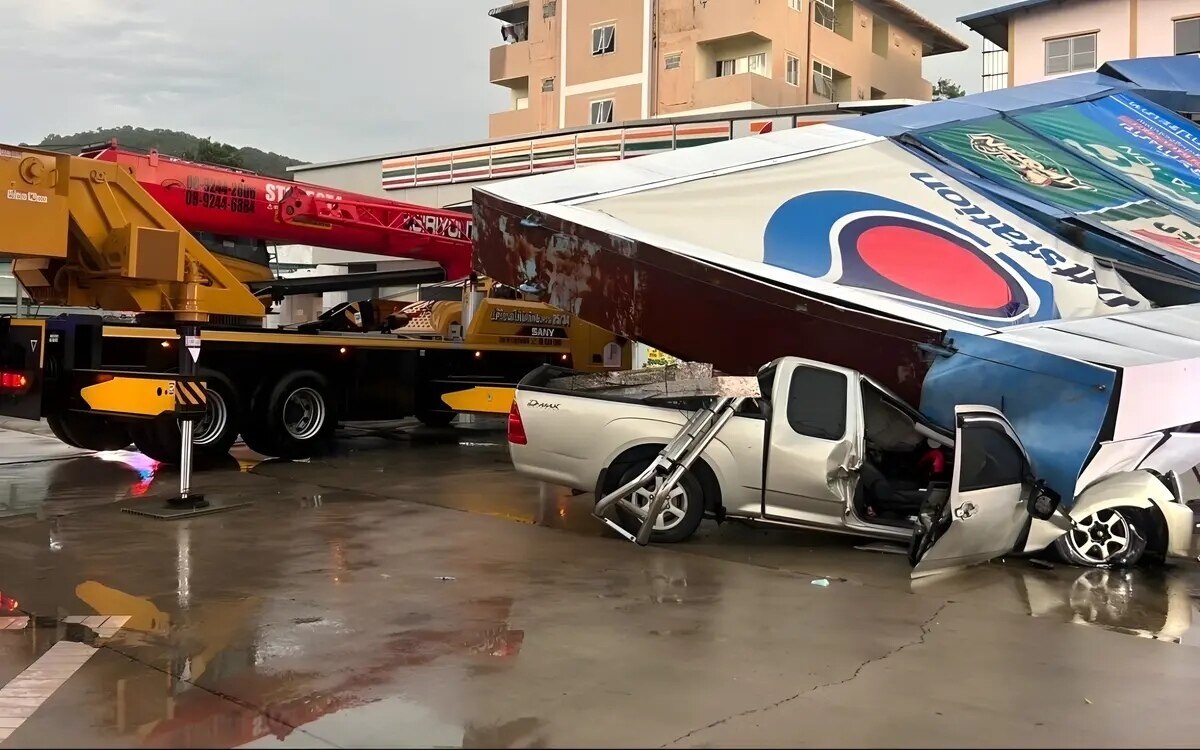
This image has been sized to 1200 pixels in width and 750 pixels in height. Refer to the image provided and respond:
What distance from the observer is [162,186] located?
1204cm

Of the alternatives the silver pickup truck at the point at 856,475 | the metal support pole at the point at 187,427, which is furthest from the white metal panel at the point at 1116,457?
the metal support pole at the point at 187,427

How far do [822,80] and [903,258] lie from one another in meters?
30.5

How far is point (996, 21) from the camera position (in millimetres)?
28812

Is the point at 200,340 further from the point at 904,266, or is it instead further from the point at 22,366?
the point at 904,266

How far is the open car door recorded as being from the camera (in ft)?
22.8

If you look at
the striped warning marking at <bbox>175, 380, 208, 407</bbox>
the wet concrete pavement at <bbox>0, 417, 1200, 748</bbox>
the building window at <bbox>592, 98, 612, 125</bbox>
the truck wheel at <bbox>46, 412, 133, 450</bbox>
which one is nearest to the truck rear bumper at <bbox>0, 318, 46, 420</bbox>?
the truck wheel at <bbox>46, 412, 133, 450</bbox>

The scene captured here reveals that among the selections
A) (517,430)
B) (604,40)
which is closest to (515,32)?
(604,40)

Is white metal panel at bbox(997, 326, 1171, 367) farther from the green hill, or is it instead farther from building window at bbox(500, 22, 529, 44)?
building window at bbox(500, 22, 529, 44)

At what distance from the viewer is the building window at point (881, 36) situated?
4153 cm

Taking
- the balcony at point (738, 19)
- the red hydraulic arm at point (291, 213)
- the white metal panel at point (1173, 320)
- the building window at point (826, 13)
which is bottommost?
the white metal panel at point (1173, 320)

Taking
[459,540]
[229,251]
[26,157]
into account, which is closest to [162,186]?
[229,251]

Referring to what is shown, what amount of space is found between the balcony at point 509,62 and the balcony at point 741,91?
30.6 feet

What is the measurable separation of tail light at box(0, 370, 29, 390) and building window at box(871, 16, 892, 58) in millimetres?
38145

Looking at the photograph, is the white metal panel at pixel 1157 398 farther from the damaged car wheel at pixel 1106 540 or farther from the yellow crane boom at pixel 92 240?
the yellow crane boom at pixel 92 240
